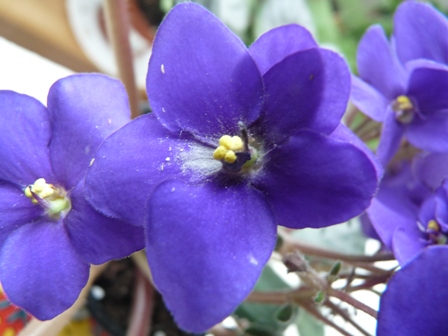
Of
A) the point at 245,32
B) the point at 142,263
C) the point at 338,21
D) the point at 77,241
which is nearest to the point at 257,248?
the point at 77,241

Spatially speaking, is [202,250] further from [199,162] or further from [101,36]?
[101,36]

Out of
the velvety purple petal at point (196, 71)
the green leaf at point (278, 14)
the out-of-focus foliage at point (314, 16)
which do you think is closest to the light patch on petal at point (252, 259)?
the velvety purple petal at point (196, 71)

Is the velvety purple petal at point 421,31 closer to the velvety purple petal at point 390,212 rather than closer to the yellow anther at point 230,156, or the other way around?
the velvety purple petal at point 390,212

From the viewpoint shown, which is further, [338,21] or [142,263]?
[338,21]

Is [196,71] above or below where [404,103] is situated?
above

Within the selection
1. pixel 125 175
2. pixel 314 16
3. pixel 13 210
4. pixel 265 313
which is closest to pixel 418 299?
pixel 125 175

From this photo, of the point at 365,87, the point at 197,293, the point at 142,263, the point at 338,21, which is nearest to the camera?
the point at 197,293

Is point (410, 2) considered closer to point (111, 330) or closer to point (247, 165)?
point (247, 165)
